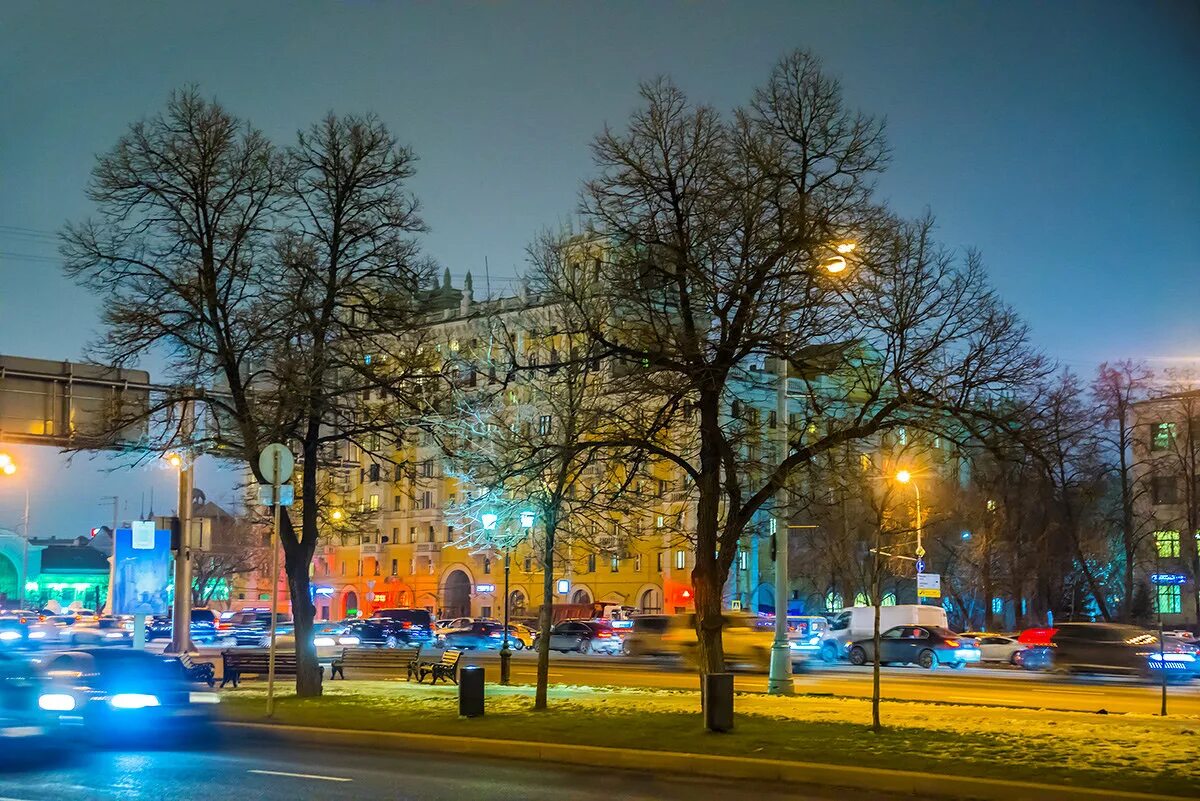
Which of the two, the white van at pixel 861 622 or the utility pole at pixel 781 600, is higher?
the utility pole at pixel 781 600

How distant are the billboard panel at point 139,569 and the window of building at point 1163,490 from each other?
51.3m

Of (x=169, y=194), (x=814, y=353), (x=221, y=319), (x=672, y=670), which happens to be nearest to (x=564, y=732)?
(x=814, y=353)

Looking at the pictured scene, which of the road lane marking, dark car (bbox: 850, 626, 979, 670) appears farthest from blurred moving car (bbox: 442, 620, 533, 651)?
the road lane marking

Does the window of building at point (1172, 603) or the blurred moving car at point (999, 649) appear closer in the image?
the blurred moving car at point (999, 649)

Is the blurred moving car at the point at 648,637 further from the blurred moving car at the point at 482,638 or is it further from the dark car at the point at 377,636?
the blurred moving car at the point at 482,638

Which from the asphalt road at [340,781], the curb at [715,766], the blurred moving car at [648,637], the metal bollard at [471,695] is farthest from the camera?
the blurred moving car at [648,637]

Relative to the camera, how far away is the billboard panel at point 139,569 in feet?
121

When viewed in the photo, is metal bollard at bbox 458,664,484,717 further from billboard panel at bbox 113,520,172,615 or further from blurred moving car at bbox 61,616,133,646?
blurred moving car at bbox 61,616,133,646

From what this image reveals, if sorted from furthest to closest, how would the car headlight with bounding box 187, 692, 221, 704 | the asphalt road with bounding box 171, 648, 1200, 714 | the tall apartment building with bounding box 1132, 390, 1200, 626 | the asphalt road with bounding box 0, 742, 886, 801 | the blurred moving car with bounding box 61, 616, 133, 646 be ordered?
the tall apartment building with bounding box 1132, 390, 1200, 626 < the blurred moving car with bounding box 61, 616, 133, 646 < the asphalt road with bounding box 171, 648, 1200, 714 < the car headlight with bounding box 187, 692, 221, 704 < the asphalt road with bounding box 0, 742, 886, 801

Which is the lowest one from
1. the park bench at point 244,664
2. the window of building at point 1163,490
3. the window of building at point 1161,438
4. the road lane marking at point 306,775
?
the park bench at point 244,664

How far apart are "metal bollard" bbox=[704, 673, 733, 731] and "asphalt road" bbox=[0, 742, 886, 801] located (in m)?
2.08

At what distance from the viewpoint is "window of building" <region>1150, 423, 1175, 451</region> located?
65556 mm

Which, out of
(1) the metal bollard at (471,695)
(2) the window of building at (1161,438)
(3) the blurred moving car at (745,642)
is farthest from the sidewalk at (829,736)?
(2) the window of building at (1161,438)

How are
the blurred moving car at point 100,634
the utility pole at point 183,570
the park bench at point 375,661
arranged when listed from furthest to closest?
the blurred moving car at point 100,634
the utility pole at point 183,570
the park bench at point 375,661
